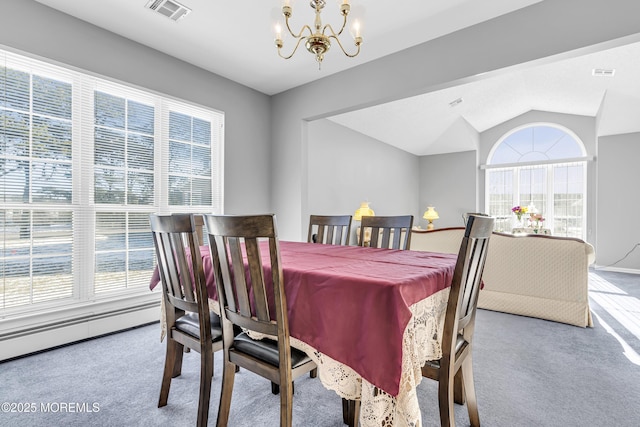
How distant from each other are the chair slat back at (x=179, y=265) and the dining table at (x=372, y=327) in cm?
46

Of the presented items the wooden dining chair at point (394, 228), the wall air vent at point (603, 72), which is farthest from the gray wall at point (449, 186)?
the wooden dining chair at point (394, 228)

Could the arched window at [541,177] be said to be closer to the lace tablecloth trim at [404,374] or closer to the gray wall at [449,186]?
the gray wall at [449,186]

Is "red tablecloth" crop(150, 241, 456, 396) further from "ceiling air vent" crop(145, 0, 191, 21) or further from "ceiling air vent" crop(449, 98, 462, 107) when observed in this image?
"ceiling air vent" crop(449, 98, 462, 107)

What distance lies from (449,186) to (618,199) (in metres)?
3.12

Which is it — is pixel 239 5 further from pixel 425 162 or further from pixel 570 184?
pixel 570 184

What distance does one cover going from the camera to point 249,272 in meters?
1.33

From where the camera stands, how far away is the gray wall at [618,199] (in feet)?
19.0

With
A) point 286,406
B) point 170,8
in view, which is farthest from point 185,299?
point 170,8

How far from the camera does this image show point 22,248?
95.4 inches

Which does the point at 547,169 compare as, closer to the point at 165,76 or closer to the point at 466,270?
the point at 466,270

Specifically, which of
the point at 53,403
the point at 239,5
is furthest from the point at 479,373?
the point at 239,5

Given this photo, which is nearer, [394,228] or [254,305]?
[254,305]

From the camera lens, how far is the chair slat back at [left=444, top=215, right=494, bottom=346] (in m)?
1.25

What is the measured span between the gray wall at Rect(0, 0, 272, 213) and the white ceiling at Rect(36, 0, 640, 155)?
0.35 ft
